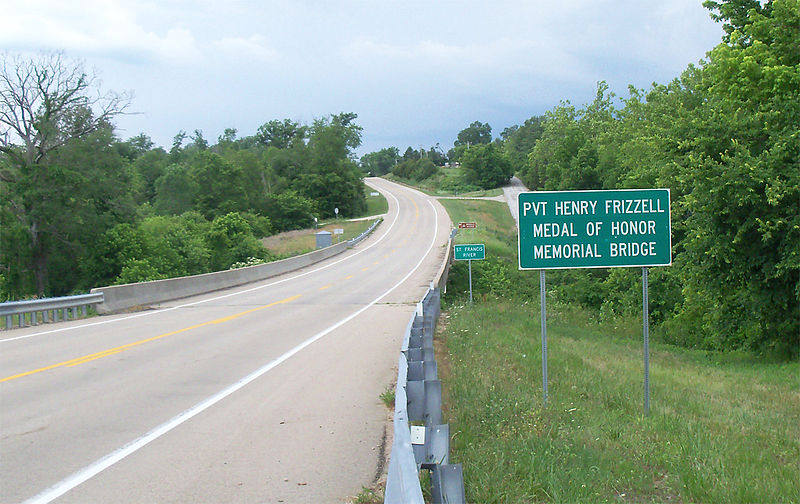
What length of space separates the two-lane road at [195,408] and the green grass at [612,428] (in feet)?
3.86

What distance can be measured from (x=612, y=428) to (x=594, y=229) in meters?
3.00

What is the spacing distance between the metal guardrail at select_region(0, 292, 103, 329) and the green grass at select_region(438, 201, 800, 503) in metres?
10.9

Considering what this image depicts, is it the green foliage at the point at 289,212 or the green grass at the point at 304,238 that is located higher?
the green foliage at the point at 289,212

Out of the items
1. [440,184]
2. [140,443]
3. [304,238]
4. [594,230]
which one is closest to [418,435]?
[140,443]

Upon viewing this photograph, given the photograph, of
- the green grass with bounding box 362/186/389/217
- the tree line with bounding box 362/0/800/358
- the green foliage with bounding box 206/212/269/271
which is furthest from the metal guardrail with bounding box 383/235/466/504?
the green grass with bounding box 362/186/389/217

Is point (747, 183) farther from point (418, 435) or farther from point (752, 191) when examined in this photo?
point (418, 435)

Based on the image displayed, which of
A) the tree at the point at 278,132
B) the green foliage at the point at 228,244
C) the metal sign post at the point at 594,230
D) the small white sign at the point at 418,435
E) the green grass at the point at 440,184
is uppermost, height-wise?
the tree at the point at 278,132

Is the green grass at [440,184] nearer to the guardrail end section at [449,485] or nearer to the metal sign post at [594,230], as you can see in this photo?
the metal sign post at [594,230]

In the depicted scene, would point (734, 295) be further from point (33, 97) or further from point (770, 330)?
point (33, 97)

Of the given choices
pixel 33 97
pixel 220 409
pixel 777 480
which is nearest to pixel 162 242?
pixel 33 97

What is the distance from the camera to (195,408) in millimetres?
9109

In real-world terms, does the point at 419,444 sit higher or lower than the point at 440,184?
lower

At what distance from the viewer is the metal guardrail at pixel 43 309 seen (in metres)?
18.3

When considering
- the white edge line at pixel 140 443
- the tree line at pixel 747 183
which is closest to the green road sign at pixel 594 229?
the white edge line at pixel 140 443
